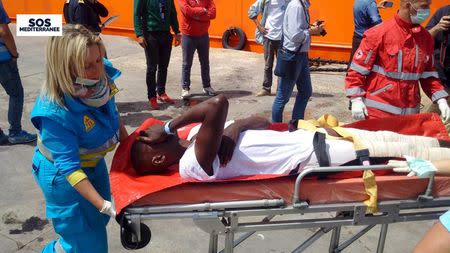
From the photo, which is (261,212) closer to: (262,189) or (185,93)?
(262,189)

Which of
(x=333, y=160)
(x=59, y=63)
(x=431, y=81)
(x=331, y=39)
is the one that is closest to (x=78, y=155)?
(x=59, y=63)

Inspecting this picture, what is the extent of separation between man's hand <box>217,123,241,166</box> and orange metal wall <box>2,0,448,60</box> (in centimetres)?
630

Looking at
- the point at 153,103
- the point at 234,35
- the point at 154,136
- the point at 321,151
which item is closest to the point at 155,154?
the point at 154,136

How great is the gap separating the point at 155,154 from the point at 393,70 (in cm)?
171

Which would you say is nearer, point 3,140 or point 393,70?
point 393,70

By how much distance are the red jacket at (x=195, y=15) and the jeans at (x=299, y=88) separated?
1.88 meters

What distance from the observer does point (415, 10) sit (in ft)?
9.77

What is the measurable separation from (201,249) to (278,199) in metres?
1.26

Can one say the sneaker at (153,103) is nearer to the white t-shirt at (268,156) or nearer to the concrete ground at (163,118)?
the concrete ground at (163,118)

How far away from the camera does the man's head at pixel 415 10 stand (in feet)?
9.72

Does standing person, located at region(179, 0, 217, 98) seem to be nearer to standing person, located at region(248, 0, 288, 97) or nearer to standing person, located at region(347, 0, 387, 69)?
standing person, located at region(248, 0, 288, 97)

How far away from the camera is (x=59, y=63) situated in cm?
213

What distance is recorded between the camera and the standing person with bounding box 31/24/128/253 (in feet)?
7.04

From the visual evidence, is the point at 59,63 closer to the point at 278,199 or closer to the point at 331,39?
the point at 278,199
